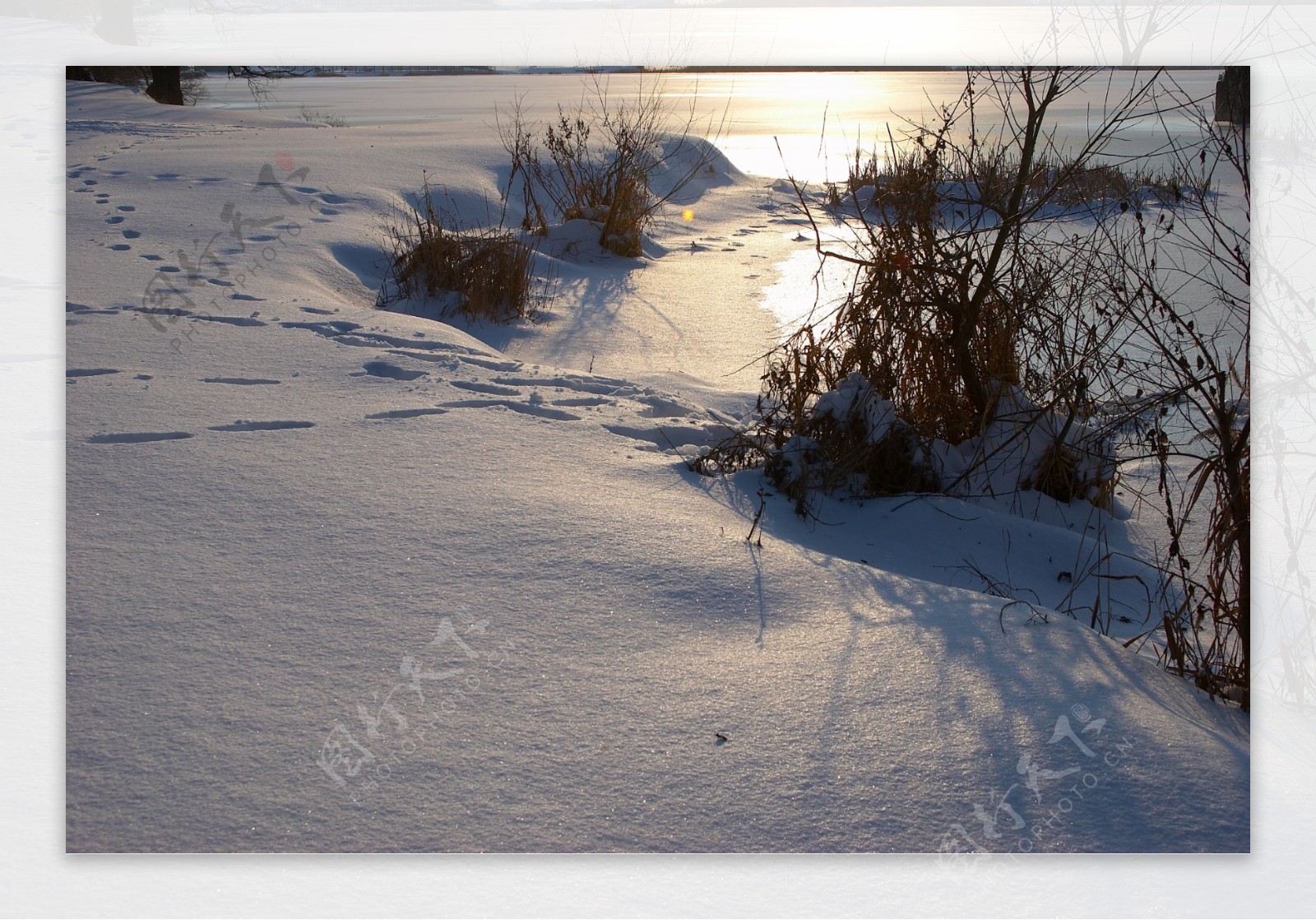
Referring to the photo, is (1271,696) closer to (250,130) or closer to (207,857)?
(207,857)

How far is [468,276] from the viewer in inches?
176

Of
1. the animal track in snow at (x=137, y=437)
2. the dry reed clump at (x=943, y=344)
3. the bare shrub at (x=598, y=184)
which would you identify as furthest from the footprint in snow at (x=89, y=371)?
the bare shrub at (x=598, y=184)

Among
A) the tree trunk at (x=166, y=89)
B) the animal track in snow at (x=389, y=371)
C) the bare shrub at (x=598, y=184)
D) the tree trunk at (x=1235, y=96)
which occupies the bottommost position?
the animal track in snow at (x=389, y=371)

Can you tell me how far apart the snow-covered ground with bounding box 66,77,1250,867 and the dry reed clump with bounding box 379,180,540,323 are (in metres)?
1.49

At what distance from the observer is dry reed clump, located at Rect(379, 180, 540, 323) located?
4426mm

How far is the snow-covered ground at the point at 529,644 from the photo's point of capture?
3.98ft

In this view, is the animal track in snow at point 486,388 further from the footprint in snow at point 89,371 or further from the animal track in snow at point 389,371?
the footprint in snow at point 89,371

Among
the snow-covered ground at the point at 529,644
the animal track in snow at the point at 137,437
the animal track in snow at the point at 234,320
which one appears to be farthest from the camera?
the animal track in snow at the point at 234,320

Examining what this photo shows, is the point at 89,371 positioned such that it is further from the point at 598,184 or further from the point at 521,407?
the point at 598,184

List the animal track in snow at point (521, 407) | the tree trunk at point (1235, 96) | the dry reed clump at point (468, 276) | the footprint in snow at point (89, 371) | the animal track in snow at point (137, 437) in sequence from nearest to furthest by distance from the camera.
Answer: the tree trunk at point (1235, 96), the animal track in snow at point (137, 437), the footprint in snow at point (89, 371), the animal track in snow at point (521, 407), the dry reed clump at point (468, 276)

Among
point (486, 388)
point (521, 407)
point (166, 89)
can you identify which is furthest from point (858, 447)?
point (166, 89)

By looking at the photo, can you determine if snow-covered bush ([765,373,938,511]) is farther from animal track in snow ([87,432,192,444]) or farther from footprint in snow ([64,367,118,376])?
footprint in snow ([64,367,118,376])

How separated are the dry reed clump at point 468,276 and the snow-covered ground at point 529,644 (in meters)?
1.49

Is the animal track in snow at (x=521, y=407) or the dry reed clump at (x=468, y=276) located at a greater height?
the dry reed clump at (x=468, y=276)
